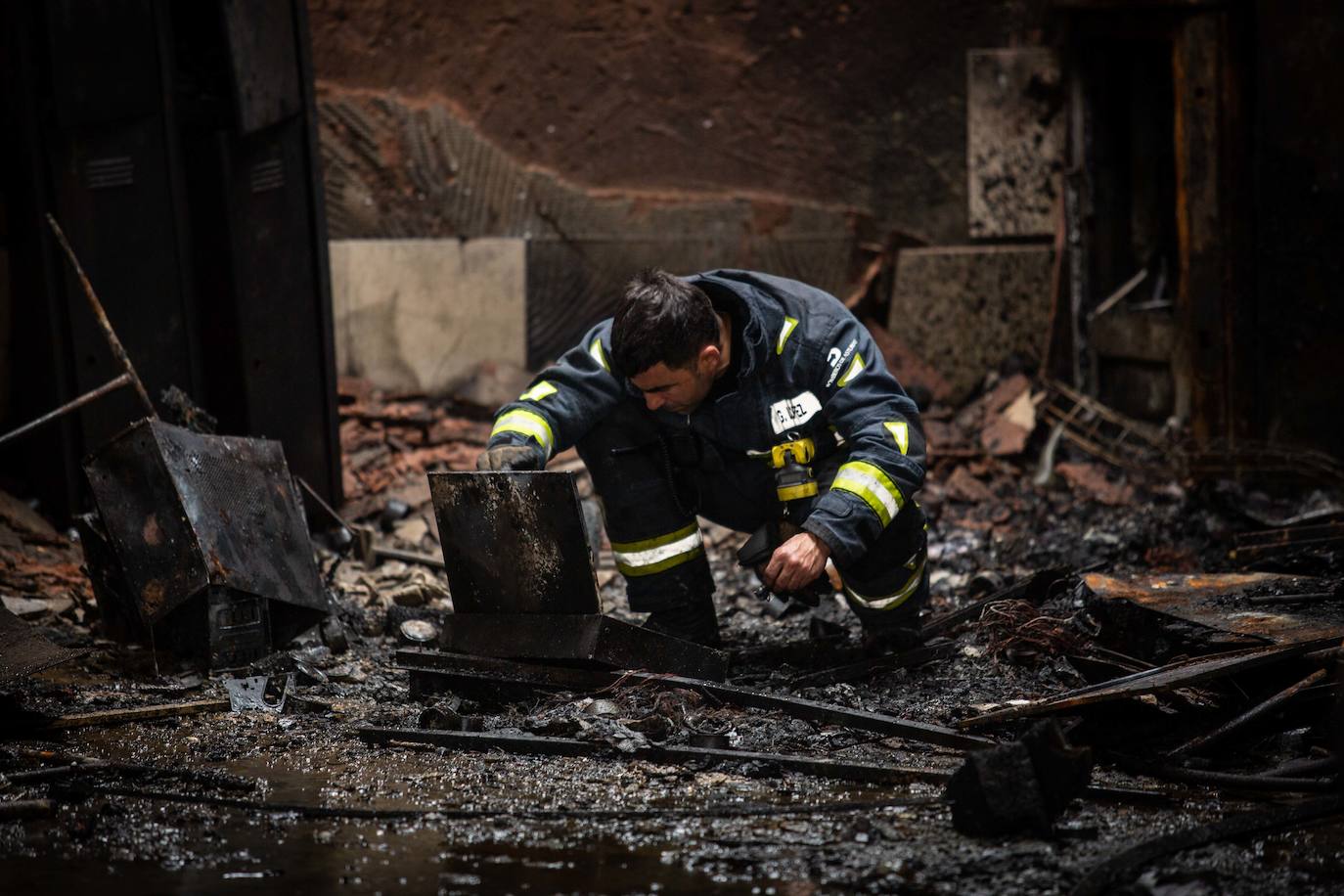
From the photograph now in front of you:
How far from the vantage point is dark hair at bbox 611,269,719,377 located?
3.75m

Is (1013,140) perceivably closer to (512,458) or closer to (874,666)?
(874,666)

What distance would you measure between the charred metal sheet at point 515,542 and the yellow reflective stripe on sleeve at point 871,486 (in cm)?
78

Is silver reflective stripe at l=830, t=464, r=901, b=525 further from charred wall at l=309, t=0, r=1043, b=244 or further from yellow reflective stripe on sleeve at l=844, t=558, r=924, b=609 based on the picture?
charred wall at l=309, t=0, r=1043, b=244

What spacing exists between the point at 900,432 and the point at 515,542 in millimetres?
1176

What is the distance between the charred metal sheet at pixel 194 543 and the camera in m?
3.98

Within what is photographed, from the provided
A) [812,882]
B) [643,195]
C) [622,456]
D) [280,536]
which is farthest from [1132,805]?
[643,195]

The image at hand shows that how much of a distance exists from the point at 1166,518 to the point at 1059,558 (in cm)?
71

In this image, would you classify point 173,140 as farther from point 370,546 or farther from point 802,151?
point 802,151

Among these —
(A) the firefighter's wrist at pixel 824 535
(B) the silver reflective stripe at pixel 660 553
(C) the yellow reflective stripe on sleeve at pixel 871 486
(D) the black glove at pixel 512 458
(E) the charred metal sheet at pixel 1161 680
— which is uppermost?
(D) the black glove at pixel 512 458


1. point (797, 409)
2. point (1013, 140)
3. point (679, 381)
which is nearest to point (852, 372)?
point (797, 409)

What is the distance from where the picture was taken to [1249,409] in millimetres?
6410

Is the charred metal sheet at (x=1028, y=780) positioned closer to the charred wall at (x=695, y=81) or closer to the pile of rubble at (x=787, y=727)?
the pile of rubble at (x=787, y=727)

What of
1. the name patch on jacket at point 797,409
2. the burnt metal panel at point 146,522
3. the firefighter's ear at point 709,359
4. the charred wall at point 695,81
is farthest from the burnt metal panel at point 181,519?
the charred wall at point 695,81

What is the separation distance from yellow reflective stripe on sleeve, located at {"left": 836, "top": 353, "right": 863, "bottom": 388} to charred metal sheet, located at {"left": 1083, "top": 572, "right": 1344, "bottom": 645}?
1.01 m
